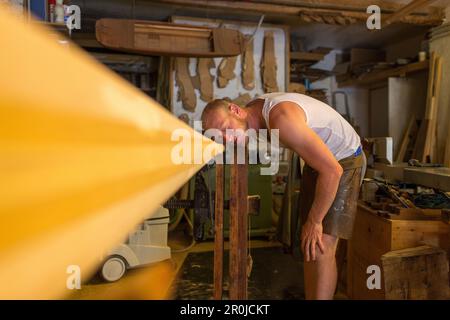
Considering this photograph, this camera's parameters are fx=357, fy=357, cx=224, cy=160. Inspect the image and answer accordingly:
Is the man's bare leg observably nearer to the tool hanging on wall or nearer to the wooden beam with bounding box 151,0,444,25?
the wooden beam with bounding box 151,0,444,25

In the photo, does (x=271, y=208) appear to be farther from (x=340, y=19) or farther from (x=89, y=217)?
(x=340, y=19)

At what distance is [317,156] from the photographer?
116cm

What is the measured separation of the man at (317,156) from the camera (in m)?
1.17

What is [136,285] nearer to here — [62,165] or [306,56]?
[62,165]

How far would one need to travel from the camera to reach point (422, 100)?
377 cm

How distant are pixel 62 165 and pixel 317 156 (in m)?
2.05

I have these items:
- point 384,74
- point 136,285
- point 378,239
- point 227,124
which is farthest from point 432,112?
point 136,285

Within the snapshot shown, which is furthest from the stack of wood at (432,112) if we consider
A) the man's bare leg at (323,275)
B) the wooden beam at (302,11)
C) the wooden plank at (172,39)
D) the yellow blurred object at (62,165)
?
the man's bare leg at (323,275)

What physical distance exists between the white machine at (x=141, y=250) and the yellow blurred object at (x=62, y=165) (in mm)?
66

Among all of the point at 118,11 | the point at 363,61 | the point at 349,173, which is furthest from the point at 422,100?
the point at 118,11

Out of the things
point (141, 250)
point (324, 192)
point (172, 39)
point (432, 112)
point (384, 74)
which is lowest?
point (141, 250)
